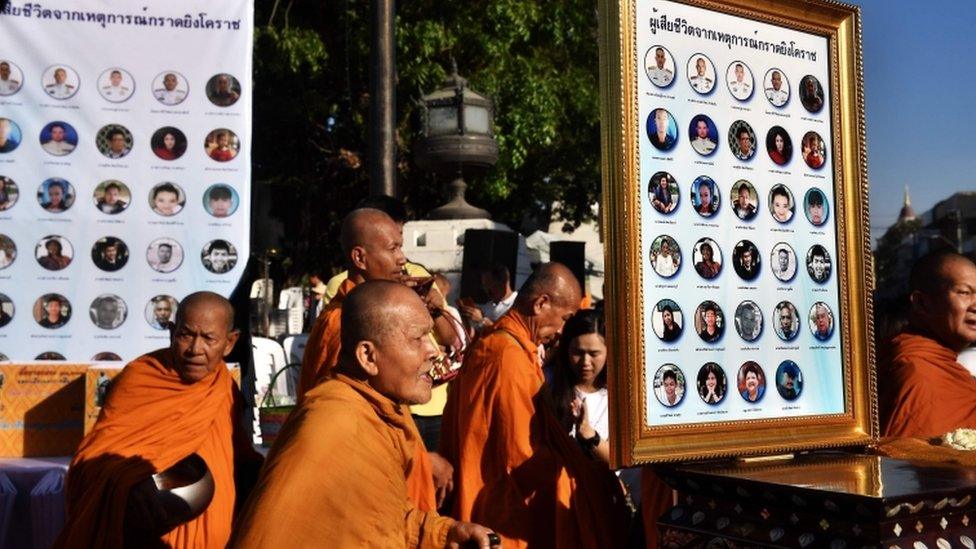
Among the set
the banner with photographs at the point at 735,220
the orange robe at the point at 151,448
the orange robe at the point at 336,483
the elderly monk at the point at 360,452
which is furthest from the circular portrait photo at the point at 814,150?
the orange robe at the point at 151,448

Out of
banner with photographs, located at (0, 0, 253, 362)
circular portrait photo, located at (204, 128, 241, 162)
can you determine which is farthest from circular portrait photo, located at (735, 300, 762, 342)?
circular portrait photo, located at (204, 128, 241, 162)

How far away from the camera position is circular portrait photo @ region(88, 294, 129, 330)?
6281mm

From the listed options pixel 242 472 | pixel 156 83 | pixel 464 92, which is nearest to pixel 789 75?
pixel 242 472

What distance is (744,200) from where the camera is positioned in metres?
3.29

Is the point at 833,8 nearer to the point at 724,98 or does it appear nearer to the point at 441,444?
the point at 724,98

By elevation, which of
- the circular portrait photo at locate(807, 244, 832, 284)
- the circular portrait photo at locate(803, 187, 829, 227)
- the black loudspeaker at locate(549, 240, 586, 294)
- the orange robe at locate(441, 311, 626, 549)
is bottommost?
the orange robe at locate(441, 311, 626, 549)

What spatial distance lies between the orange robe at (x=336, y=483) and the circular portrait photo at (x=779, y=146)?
1.43 m

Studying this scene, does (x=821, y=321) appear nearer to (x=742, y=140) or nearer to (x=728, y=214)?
(x=728, y=214)

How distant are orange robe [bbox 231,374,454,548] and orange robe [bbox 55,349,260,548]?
6.65ft

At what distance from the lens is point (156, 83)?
6387 millimetres

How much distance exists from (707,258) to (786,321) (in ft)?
1.24

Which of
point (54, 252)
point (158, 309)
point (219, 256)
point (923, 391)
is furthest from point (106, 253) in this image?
point (923, 391)

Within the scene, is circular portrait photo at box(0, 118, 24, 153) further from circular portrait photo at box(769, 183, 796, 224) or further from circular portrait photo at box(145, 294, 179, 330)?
circular portrait photo at box(769, 183, 796, 224)

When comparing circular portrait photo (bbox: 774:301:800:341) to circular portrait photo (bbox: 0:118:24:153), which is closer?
circular portrait photo (bbox: 774:301:800:341)
